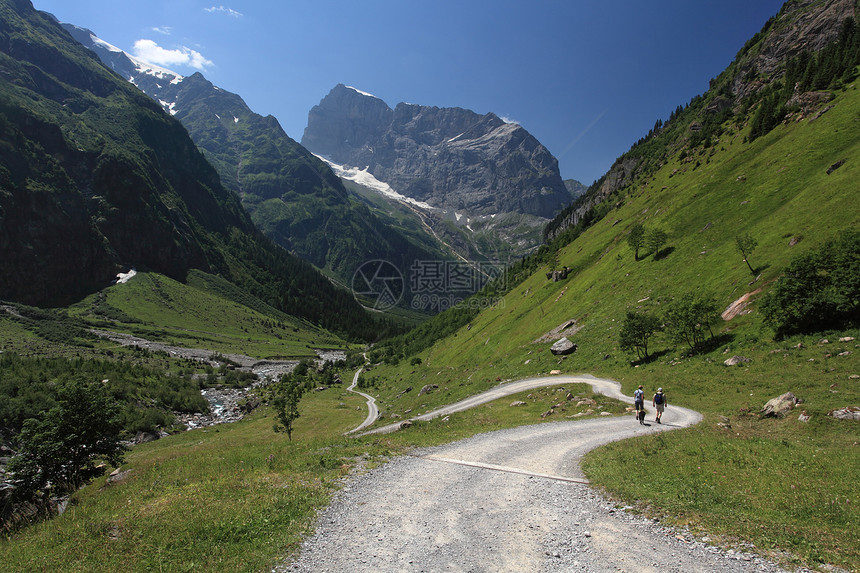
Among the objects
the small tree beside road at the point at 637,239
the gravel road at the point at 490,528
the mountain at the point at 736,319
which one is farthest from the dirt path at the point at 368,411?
the small tree beside road at the point at 637,239

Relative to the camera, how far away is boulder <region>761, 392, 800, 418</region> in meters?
21.9

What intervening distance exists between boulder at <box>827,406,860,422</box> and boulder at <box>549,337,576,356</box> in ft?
111

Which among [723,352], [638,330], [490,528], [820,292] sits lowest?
[490,528]

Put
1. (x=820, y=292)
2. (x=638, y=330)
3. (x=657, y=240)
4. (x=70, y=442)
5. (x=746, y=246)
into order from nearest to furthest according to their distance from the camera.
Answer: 1. (x=70, y=442)
2. (x=820, y=292)
3. (x=638, y=330)
4. (x=746, y=246)
5. (x=657, y=240)

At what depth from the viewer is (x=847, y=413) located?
63.6 feet

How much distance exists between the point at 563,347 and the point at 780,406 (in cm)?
3217

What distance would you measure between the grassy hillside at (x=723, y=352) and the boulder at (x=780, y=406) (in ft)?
1.78

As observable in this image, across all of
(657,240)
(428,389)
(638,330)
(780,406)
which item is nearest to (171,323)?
(428,389)

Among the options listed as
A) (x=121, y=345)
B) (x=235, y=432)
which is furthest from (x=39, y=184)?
(x=235, y=432)

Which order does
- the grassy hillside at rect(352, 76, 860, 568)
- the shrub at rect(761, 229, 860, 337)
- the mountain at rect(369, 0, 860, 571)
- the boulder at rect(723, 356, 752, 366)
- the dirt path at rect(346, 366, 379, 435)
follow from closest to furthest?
the grassy hillside at rect(352, 76, 860, 568) → the mountain at rect(369, 0, 860, 571) → the shrub at rect(761, 229, 860, 337) → the boulder at rect(723, 356, 752, 366) → the dirt path at rect(346, 366, 379, 435)

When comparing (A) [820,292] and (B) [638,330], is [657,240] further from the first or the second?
(A) [820,292]

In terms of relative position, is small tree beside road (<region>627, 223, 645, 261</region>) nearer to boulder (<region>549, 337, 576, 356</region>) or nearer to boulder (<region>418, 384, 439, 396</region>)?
boulder (<region>549, 337, 576, 356</region>)

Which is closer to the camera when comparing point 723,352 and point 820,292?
point 820,292

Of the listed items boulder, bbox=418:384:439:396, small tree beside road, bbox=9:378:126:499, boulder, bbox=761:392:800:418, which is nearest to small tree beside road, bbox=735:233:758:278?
boulder, bbox=761:392:800:418
